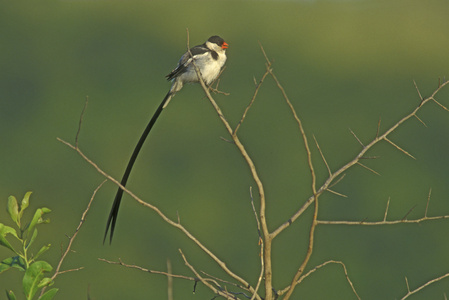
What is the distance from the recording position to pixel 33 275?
7.14 ft

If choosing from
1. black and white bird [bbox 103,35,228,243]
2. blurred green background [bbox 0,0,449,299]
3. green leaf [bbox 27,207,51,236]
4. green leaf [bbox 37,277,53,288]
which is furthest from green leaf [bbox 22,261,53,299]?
blurred green background [bbox 0,0,449,299]

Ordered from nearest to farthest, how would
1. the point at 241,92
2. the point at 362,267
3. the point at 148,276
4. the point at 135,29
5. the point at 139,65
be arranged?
the point at 362,267
the point at 148,276
the point at 241,92
the point at 139,65
the point at 135,29

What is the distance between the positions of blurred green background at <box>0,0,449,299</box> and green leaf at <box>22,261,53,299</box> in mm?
23511

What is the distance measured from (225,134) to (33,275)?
21.4 m

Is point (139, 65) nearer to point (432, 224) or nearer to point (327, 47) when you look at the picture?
point (327, 47)

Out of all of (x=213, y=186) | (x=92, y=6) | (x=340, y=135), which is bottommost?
(x=213, y=186)

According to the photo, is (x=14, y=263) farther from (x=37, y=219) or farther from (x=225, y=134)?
(x=225, y=134)

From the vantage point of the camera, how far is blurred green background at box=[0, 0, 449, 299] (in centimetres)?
2792

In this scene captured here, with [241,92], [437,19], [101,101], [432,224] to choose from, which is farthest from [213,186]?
[437,19]

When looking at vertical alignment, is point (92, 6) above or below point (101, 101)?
above

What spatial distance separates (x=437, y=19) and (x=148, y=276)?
20556 mm

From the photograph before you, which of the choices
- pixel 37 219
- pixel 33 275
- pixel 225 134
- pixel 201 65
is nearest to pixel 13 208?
pixel 37 219

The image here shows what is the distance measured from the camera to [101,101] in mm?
32719

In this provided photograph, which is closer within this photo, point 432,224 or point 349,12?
point 432,224
